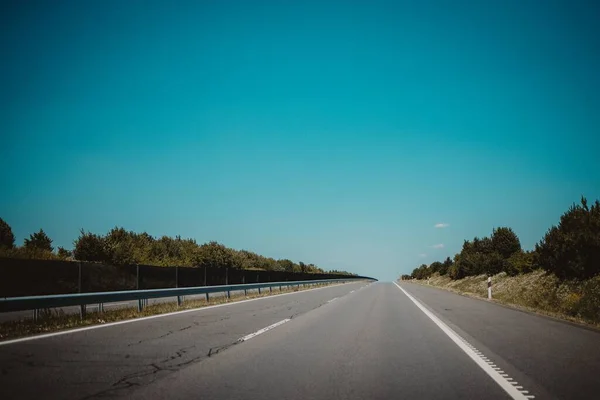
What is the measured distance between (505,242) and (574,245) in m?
30.4

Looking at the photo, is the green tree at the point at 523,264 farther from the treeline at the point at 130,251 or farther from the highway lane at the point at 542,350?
the treeline at the point at 130,251

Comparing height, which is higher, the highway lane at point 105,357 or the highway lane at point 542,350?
the highway lane at point 105,357

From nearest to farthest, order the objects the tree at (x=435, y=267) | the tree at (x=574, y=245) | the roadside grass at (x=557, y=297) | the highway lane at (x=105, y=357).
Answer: the highway lane at (x=105, y=357) → the roadside grass at (x=557, y=297) → the tree at (x=574, y=245) → the tree at (x=435, y=267)

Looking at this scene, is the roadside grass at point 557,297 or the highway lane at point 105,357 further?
the roadside grass at point 557,297

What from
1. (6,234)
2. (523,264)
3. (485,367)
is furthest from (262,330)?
(6,234)

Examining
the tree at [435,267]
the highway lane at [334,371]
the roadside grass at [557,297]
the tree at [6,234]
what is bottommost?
the tree at [435,267]

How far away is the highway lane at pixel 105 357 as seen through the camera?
4879 mm

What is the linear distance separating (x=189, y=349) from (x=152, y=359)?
0.96 metres

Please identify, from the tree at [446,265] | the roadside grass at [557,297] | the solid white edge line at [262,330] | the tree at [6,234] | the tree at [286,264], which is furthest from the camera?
the tree at [286,264]

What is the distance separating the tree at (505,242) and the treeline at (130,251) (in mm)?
37849

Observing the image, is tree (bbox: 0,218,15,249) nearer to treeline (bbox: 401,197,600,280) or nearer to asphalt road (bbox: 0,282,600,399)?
asphalt road (bbox: 0,282,600,399)

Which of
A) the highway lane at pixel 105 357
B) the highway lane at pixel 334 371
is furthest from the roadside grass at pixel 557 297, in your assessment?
the highway lane at pixel 105 357

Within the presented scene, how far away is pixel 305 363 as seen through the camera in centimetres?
635

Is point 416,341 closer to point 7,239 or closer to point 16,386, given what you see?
point 16,386
